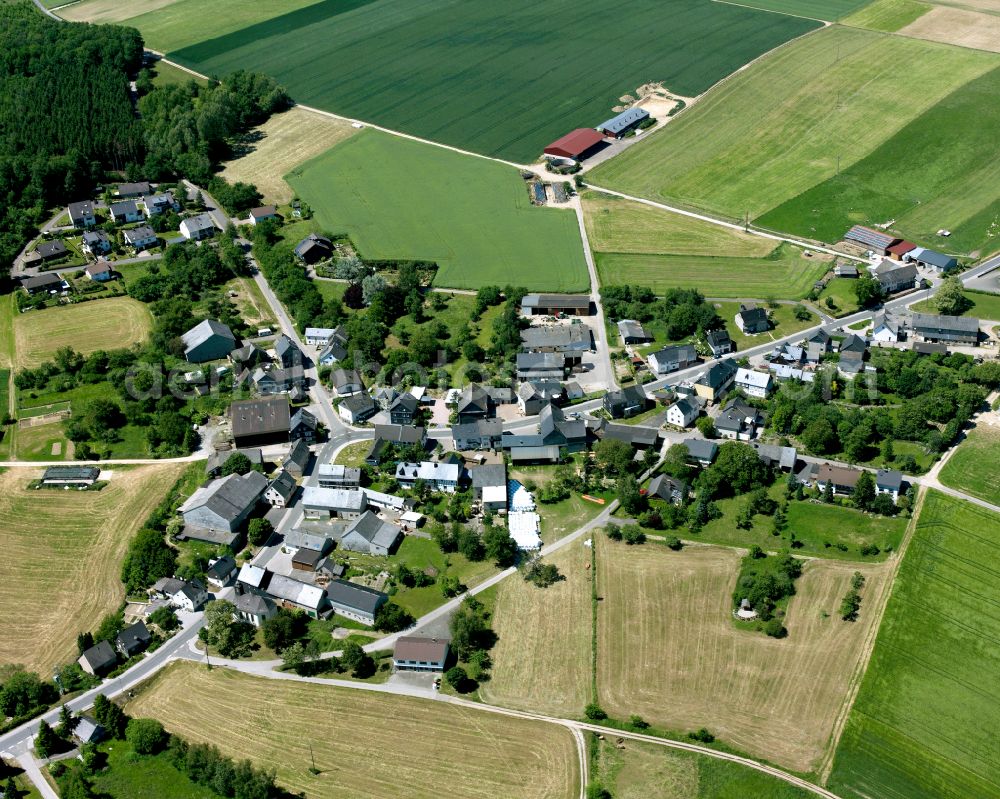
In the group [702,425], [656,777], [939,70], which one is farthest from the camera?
[939,70]

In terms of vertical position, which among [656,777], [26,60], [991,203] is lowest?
[656,777]

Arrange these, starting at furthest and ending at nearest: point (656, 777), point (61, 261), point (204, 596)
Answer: point (61, 261)
point (204, 596)
point (656, 777)

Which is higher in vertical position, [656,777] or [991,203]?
[991,203]

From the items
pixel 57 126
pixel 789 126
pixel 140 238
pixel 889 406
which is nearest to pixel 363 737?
pixel 889 406

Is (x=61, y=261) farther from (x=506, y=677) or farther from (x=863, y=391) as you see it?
(x=863, y=391)

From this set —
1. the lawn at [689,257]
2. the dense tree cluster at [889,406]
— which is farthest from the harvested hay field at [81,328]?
the dense tree cluster at [889,406]

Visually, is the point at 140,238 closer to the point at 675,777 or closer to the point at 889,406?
the point at 889,406

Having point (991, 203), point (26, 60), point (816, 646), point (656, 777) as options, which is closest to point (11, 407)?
point (656, 777)

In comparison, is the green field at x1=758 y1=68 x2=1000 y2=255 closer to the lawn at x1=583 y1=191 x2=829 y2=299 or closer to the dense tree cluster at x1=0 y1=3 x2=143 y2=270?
the lawn at x1=583 y1=191 x2=829 y2=299
